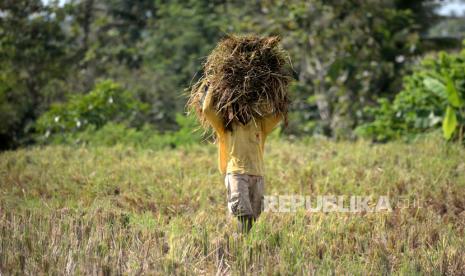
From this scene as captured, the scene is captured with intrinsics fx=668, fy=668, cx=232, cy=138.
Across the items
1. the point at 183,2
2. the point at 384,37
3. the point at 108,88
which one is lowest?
the point at 108,88

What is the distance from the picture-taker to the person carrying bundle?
484 centimetres

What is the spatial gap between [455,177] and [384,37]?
7027 mm

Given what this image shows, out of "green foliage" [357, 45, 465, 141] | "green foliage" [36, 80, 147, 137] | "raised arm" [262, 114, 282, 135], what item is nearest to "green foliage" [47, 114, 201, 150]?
"green foliage" [36, 80, 147, 137]

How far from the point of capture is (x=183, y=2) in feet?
59.7

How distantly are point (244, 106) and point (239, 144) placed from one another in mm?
280

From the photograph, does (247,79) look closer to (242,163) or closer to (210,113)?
(210,113)

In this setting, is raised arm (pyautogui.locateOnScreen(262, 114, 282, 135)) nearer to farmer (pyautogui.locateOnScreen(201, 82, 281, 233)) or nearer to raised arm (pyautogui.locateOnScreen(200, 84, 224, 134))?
farmer (pyautogui.locateOnScreen(201, 82, 281, 233))

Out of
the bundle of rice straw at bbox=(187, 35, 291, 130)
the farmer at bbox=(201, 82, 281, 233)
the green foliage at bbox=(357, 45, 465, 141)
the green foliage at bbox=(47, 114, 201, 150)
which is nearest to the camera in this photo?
the farmer at bbox=(201, 82, 281, 233)

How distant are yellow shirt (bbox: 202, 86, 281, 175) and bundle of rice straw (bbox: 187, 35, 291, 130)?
53mm

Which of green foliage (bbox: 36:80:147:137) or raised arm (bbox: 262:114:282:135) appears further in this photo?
green foliage (bbox: 36:80:147:137)

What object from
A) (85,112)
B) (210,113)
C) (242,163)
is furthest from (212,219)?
(85,112)

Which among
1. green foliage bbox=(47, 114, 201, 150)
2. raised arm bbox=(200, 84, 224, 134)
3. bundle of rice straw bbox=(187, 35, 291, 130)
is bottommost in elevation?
green foliage bbox=(47, 114, 201, 150)

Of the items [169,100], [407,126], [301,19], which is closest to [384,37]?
[301,19]

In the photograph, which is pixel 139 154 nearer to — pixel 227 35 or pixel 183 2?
pixel 227 35
